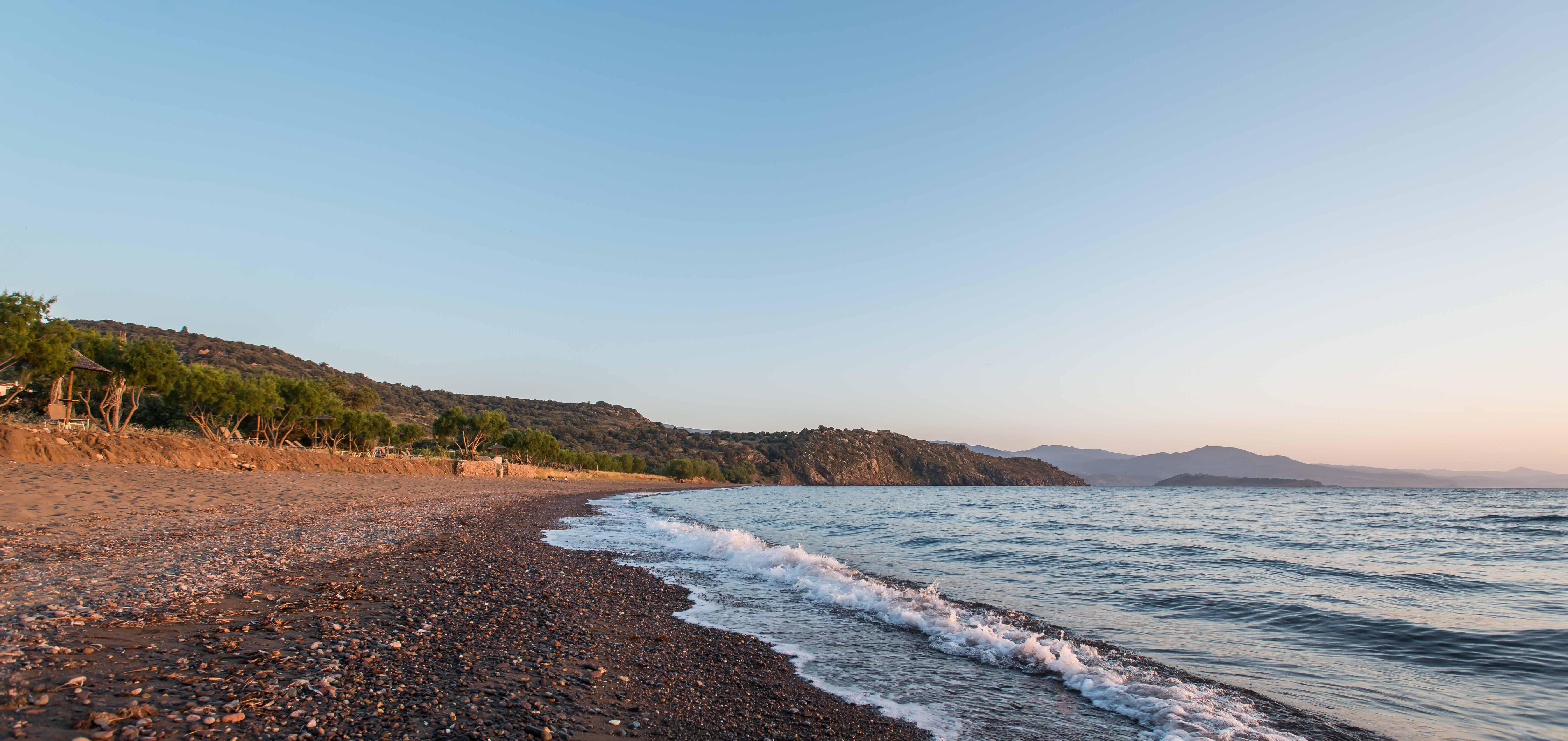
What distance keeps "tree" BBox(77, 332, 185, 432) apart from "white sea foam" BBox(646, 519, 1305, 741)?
132 ft

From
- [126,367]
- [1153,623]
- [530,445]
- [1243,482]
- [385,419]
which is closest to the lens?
[1153,623]

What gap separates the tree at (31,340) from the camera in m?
26.0

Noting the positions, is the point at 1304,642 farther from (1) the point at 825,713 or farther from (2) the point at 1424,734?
(1) the point at 825,713

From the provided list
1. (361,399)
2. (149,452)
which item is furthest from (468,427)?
(149,452)

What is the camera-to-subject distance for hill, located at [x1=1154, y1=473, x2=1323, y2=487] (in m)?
170

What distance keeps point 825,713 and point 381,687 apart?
390 cm

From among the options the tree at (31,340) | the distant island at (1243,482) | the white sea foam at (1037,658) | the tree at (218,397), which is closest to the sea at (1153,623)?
the white sea foam at (1037,658)

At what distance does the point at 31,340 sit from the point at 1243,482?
224m

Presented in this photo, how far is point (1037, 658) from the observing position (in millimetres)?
8383

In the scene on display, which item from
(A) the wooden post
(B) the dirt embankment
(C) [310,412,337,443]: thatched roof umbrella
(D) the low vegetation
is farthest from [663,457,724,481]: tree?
(A) the wooden post

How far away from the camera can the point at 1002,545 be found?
848 inches

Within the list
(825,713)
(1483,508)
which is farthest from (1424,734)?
(1483,508)

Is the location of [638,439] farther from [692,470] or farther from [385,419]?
[385,419]

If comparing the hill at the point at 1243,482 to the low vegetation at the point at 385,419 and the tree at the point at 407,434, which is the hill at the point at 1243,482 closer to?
the low vegetation at the point at 385,419
